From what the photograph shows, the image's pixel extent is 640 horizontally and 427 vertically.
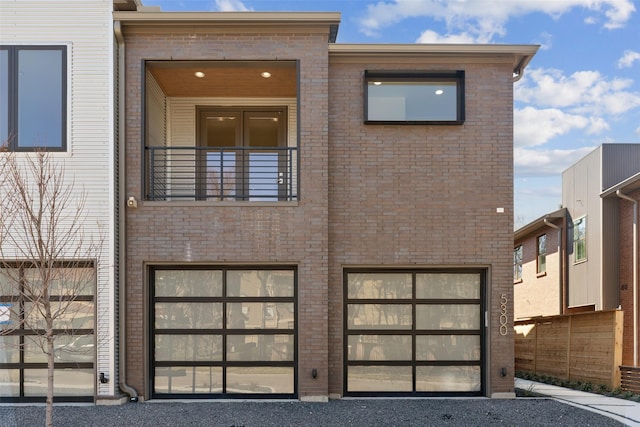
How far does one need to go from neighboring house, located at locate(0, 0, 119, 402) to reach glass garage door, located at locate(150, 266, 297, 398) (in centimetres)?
96

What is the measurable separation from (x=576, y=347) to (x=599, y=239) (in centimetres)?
389

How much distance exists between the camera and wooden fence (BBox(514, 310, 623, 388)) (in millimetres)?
10773

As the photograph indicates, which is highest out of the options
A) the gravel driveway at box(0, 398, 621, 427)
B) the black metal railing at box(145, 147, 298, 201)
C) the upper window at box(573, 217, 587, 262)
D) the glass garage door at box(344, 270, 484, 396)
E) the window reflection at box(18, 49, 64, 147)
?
the window reflection at box(18, 49, 64, 147)

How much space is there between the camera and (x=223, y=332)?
9570 millimetres

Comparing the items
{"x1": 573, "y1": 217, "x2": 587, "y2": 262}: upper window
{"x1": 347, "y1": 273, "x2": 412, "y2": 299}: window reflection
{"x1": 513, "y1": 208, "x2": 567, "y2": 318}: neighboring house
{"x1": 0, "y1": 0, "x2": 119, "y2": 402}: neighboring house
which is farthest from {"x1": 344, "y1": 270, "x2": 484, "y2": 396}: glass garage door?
{"x1": 573, "y1": 217, "x2": 587, "y2": 262}: upper window

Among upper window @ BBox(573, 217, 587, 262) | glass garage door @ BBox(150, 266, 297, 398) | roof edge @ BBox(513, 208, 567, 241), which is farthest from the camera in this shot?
roof edge @ BBox(513, 208, 567, 241)

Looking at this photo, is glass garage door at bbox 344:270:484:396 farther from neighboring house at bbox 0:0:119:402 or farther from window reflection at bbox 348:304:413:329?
neighboring house at bbox 0:0:119:402

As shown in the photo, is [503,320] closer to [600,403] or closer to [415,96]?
[600,403]

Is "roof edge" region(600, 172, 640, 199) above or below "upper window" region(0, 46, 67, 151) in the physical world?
below

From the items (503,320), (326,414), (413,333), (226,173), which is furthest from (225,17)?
(503,320)

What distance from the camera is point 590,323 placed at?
11.5m

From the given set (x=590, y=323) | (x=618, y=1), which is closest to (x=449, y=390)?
(x=590, y=323)

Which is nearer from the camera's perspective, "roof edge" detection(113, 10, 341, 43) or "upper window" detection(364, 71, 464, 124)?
"roof edge" detection(113, 10, 341, 43)

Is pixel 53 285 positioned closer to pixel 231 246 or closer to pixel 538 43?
pixel 231 246
